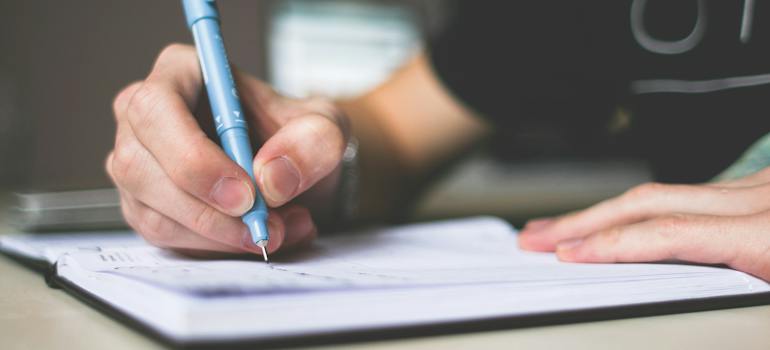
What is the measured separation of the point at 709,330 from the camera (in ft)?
0.93

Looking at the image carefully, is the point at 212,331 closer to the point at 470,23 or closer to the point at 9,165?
the point at 470,23

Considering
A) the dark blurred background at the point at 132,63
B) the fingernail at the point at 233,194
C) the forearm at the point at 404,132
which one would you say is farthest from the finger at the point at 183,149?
the dark blurred background at the point at 132,63

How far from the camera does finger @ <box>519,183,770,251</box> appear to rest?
1.32 ft

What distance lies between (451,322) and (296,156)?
16cm

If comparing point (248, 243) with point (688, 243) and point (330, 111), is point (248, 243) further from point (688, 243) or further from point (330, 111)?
point (688, 243)

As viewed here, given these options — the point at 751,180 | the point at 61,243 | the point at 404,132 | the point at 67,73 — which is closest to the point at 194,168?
the point at 61,243

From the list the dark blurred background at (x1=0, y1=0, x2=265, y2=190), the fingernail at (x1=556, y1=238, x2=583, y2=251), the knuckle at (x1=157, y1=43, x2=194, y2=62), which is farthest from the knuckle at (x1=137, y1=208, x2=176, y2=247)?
the dark blurred background at (x1=0, y1=0, x2=265, y2=190)

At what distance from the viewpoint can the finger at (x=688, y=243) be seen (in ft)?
1.15

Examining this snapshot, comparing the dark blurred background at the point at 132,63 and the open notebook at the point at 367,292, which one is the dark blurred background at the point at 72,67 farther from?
the open notebook at the point at 367,292

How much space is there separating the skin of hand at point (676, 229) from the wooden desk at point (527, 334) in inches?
1.6

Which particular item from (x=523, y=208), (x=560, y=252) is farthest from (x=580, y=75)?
(x=560, y=252)

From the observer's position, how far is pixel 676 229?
1.21ft

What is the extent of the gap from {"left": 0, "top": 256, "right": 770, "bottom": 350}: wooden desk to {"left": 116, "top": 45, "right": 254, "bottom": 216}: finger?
0.09m

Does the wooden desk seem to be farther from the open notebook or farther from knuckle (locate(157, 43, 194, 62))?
knuckle (locate(157, 43, 194, 62))
